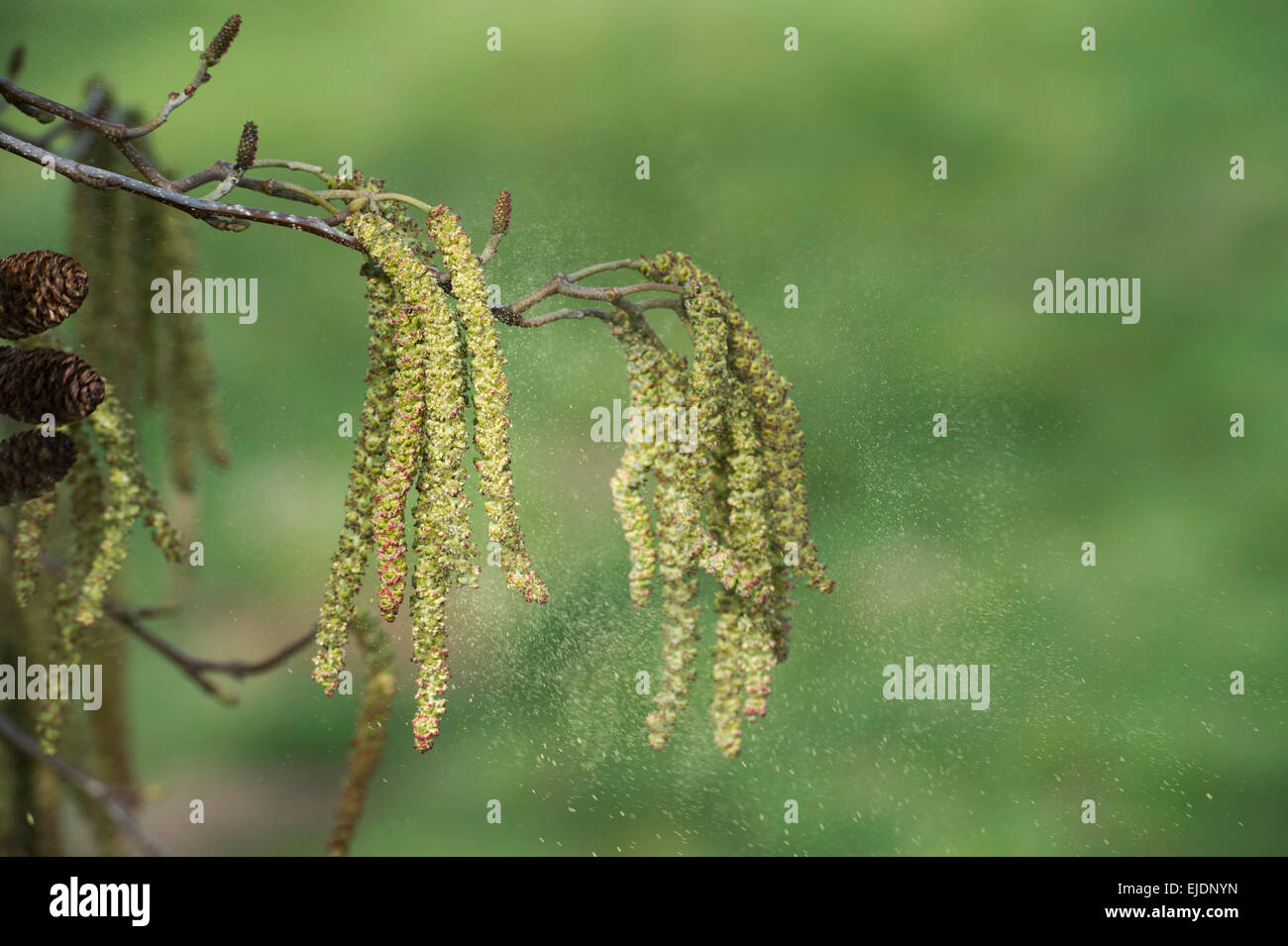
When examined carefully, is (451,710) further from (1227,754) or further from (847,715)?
(1227,754)

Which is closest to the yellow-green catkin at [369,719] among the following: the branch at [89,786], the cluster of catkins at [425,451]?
the branch at [89,786]

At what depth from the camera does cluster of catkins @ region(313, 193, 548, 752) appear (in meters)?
1.93

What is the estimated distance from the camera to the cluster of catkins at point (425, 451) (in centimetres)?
193

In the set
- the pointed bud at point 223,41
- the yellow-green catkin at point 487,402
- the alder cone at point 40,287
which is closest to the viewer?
the alder cone at point 40,287

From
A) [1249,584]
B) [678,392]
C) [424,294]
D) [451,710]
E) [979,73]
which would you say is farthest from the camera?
[979,73]

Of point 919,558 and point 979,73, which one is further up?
point 979,73

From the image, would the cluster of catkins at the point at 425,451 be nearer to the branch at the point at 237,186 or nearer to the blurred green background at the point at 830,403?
the branch at the point at 237,186

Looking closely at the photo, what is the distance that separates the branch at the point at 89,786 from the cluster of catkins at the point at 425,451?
0.93 m

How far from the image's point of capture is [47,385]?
1506mm

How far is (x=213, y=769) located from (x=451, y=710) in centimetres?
91

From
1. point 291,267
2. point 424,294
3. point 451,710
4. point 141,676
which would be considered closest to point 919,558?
point 451,710

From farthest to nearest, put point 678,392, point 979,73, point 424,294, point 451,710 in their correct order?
point 979,73, point 451,710, point 678,392, point 424,294

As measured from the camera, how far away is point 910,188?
17.4 feet

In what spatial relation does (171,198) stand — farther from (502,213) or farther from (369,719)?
(369,719)
